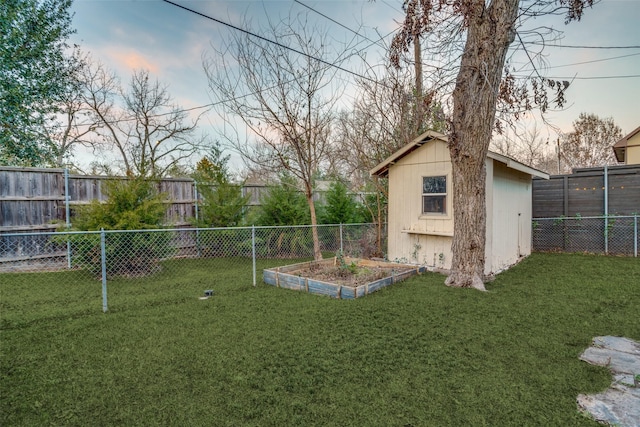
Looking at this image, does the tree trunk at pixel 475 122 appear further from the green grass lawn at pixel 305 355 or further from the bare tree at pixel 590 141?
the bare tree at pixel 590 141

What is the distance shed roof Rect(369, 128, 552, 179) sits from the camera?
5.71m

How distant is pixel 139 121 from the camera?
1282 centimetres

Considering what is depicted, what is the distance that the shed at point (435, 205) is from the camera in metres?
5.98

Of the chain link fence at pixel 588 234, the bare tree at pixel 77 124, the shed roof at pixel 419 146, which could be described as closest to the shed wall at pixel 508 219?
the shed roof at pixel 419 146

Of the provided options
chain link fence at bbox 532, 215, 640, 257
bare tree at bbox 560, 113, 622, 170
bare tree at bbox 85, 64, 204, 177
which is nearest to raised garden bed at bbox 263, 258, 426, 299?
chain link fence at bbox 532, 215, 640, 257

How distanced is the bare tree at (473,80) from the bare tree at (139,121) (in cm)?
1070

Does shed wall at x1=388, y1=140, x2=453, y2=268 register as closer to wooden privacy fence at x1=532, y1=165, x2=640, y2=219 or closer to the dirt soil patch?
the dirt soil patch

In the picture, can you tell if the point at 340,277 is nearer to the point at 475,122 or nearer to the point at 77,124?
the point at 475,122

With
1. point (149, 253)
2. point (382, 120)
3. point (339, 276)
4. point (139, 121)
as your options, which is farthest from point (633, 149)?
point (139, 121)

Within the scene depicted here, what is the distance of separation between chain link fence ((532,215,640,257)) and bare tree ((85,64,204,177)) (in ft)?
42.5

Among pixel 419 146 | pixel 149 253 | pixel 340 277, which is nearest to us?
pixel 340 277

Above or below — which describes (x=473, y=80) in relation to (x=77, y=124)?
below

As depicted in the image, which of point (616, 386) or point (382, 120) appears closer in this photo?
point (616, 386)

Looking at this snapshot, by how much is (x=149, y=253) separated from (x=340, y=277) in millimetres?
3695
